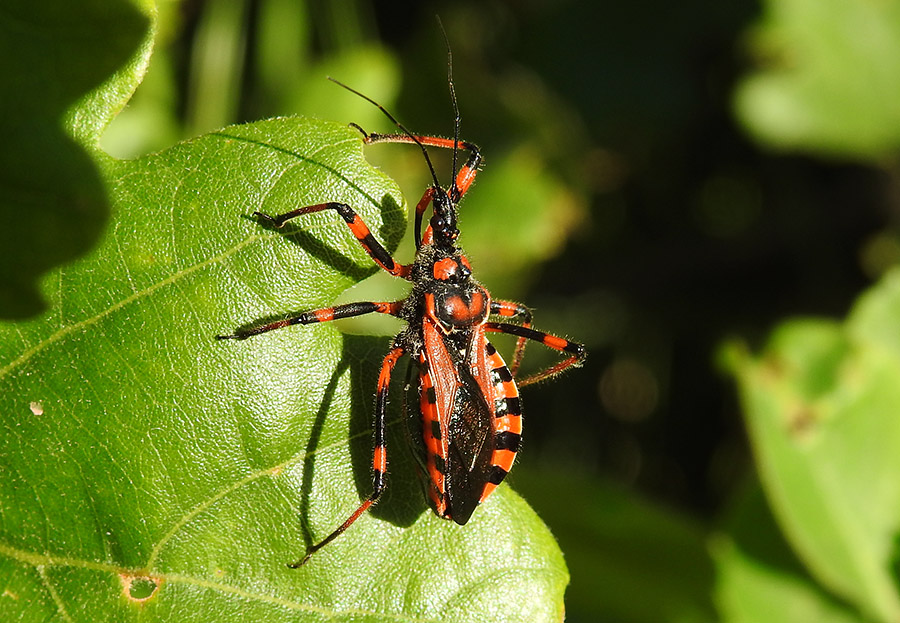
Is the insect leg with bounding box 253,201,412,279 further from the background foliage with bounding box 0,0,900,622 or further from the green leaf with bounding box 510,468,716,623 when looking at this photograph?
the green leaf with bounding box 510,468,716,623

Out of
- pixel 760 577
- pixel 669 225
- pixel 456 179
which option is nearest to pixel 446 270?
pixel 456 179

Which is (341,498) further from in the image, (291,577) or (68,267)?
(68,267)

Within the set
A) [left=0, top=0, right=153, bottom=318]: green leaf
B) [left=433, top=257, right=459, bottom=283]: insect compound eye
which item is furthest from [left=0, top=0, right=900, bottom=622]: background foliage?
[left=433, top=257, right=459, bottom=283]: insect compound eye

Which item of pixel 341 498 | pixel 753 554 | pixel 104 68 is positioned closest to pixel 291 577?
pixel 341 498

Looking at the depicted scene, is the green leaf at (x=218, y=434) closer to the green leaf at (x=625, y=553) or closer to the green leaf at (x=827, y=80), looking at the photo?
the green leaf at (x=625, y=553)

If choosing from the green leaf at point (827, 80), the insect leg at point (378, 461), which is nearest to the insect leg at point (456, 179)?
the insect leg at point (378, 461)

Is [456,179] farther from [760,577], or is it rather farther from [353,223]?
[760,577]
